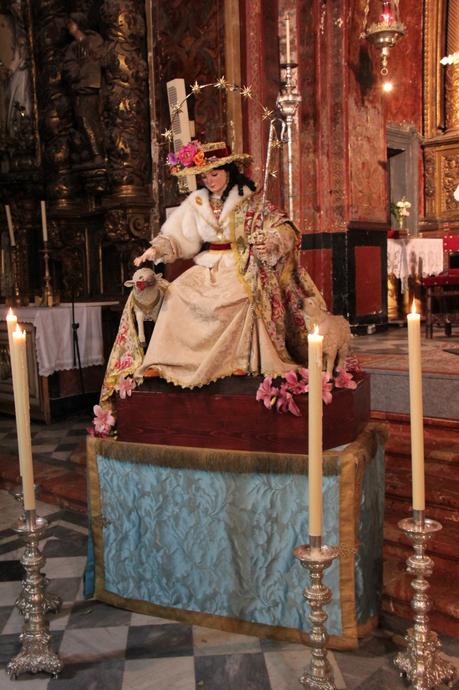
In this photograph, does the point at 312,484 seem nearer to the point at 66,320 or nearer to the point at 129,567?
the point at 129,567

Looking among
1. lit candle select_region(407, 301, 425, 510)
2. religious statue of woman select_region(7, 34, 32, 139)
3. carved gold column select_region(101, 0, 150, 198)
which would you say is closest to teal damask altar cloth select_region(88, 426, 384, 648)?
lit candle select_region(407, 301, 425, 510)

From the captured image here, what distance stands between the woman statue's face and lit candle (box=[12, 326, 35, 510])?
1.27m

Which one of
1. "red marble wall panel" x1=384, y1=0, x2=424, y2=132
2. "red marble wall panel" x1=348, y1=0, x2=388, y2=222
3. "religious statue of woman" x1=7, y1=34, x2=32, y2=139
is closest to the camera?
"red marble wall panel" x1=348, y1=0, x2=388, y2=222

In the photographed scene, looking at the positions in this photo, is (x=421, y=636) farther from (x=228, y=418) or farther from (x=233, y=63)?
(x=233, y=63)

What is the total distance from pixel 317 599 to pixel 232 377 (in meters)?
1.08

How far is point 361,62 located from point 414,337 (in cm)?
598

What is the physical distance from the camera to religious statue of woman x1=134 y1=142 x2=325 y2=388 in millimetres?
2689

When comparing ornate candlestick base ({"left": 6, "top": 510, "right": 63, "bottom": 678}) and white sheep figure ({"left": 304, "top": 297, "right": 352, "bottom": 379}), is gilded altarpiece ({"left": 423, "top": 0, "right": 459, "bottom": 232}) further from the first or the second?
ornate candlestick base ({"left": 6, "top": 510, "right": 63, "bottom": 678})

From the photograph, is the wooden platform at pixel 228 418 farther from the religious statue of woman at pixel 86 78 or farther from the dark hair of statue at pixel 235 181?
the religious statue of woman at pixel 86 78

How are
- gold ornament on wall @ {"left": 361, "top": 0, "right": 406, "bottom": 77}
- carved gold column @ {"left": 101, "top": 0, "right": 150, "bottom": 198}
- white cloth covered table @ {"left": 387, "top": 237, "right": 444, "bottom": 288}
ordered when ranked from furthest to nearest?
white cloth covered table @ {"left": 387, "top": 237, "right": 444, "bottom": 288}, gold ornament on wall @ {"left": 361, "top": 0, "right": 406, "bottom": 77}, carved gold column @ {"left": 101, "top": 0, "right": 150, "bottom": 198}

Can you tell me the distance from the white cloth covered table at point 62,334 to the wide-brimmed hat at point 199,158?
3.14m

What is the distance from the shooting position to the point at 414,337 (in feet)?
5.89

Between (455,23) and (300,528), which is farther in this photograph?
(455,23)

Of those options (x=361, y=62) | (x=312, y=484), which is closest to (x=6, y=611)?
(x=312, y=484)
